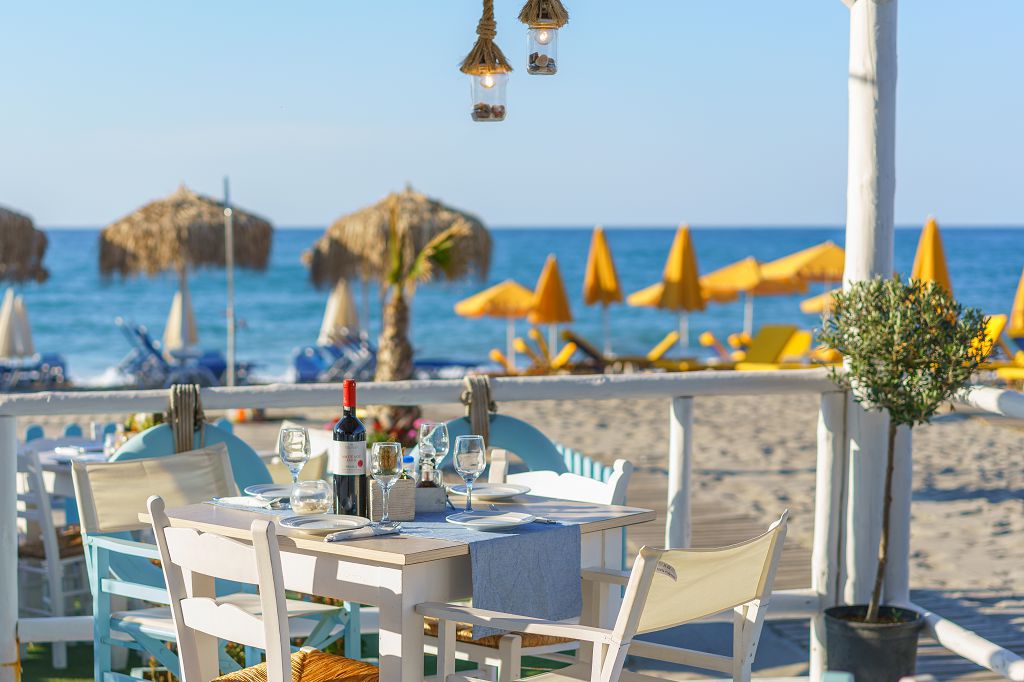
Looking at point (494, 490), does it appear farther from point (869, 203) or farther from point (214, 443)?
point (869, 203)

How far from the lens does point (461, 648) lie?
3.01m

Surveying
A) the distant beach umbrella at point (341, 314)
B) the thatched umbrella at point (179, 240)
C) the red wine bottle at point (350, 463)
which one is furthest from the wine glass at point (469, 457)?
the distant beach umbrella at point (341, 314)

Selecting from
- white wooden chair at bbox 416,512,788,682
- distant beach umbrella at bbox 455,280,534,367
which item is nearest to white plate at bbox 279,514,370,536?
white wooden chair at bbox 416,512,788,682

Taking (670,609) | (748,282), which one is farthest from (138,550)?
(748,282)

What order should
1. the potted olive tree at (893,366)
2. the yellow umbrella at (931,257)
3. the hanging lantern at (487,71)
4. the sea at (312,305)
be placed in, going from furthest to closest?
the sea at (312,305)
the yellow umbrella at (931,257)
the potted olive tree at (893,366)
the hanging lantern at (487,71)

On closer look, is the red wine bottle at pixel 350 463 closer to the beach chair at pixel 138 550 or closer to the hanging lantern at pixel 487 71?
the beach chair at pixel 138 550

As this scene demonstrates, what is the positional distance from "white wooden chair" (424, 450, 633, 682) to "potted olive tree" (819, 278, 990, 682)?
883 mm

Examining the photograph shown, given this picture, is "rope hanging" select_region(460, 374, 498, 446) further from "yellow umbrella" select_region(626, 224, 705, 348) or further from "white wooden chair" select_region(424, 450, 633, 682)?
"yellow umbrella" select_region(626, 224, 705, 348)

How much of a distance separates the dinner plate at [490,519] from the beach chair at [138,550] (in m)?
0.43

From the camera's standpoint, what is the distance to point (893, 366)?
3471mm

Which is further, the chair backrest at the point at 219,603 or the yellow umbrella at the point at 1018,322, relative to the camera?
the yellow umbrella at the point at 1018,322

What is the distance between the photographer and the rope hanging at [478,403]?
3699mm

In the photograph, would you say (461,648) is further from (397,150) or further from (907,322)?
(397,150)

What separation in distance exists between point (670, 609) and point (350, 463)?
30.8 inches
